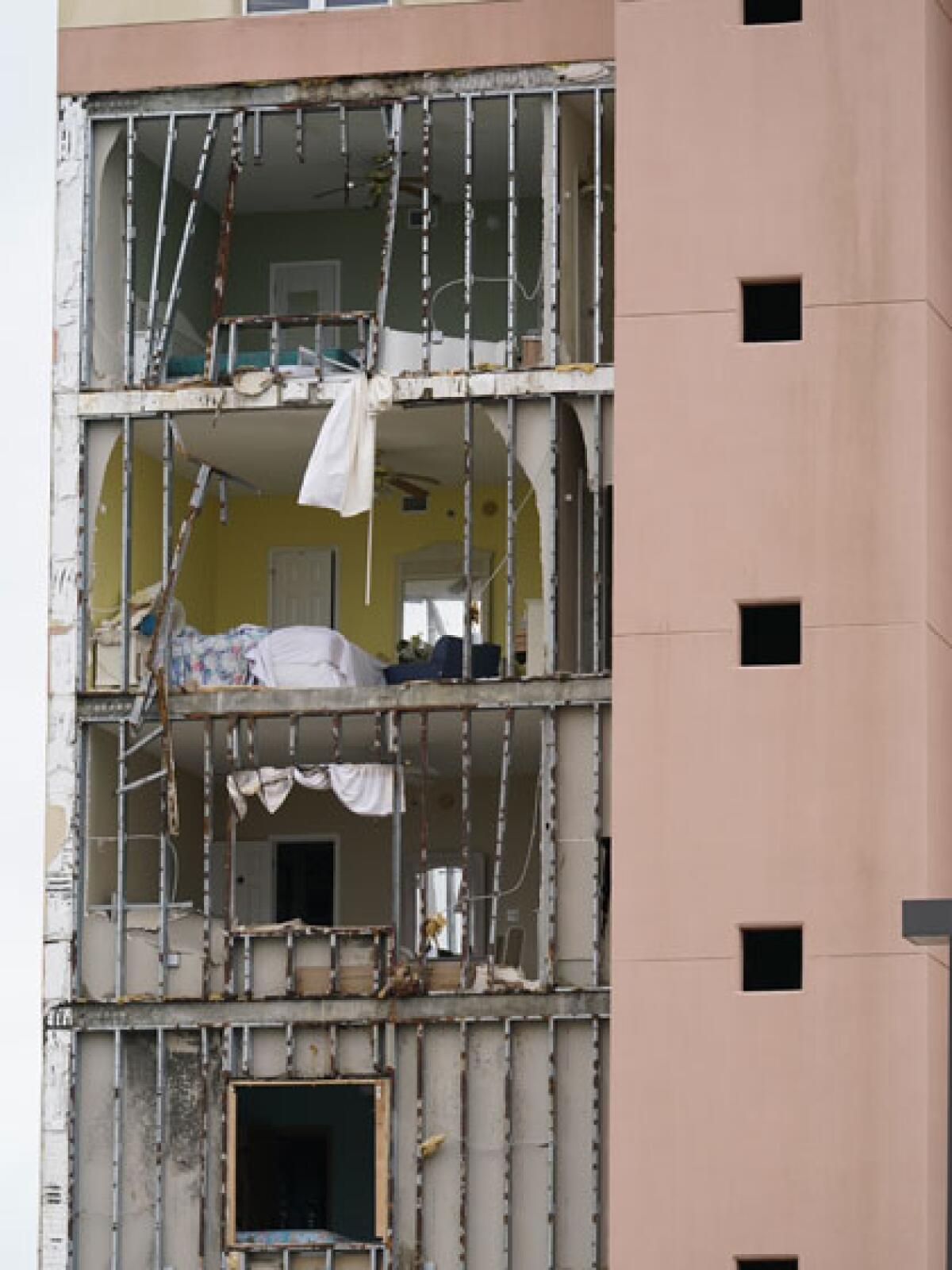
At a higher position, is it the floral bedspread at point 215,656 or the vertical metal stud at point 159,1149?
the floral bedspread at point 215,656

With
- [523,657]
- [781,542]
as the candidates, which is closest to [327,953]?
[523,657]

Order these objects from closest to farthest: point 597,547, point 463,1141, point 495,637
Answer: point 463,1141 → point 597,547 → point 495,637

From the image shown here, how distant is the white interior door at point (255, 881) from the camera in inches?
2240

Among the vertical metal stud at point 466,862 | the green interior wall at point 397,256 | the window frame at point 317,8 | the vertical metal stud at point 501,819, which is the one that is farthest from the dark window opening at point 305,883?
the window frame at point 317,8

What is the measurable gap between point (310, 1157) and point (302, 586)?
7671mm

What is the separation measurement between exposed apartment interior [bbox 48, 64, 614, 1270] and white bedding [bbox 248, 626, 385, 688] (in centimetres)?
4

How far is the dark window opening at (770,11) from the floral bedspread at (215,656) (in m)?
9.68

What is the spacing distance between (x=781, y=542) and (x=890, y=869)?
3.99m

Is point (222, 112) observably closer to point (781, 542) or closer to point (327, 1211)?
point (781, 542)

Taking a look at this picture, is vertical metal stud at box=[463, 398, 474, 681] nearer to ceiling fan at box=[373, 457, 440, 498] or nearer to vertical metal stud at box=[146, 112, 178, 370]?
ceiling fan at box=[373, 457, 440, 498]

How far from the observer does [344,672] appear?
53688mm

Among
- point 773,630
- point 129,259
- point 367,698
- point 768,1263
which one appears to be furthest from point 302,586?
point 768,1263

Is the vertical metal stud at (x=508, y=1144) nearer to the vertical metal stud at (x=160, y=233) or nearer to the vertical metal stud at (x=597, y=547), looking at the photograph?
the vertical metal stud at (x=597, y=547)

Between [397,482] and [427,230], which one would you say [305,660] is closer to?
[397,482]
